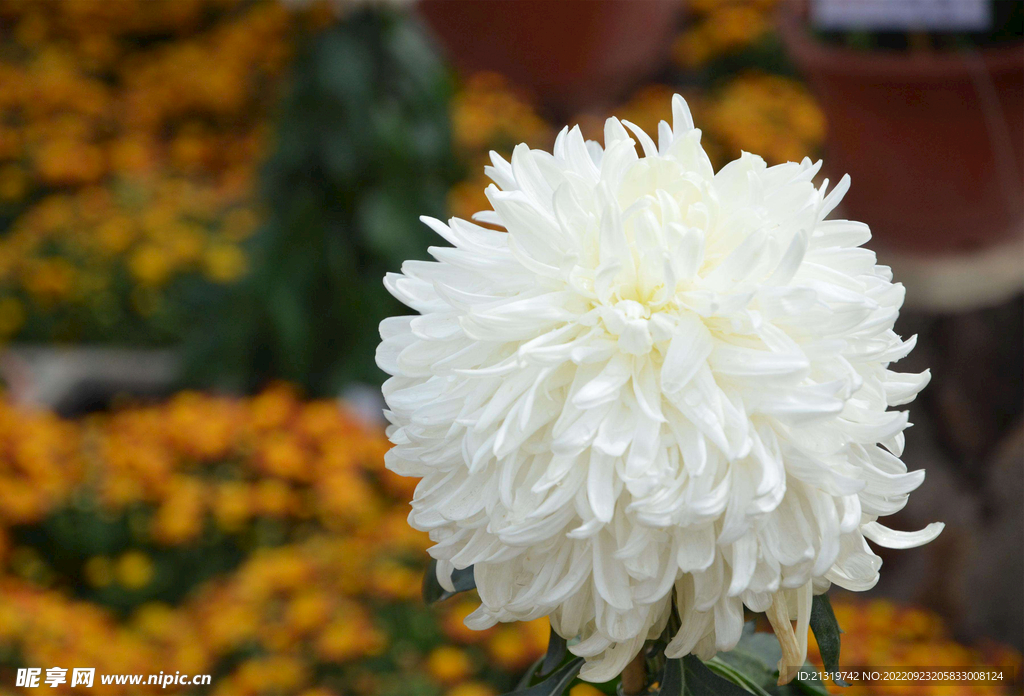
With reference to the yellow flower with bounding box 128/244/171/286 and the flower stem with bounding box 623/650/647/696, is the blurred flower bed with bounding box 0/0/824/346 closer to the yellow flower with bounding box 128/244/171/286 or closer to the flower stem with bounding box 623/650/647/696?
the yellow flower with bounding box 128/244/171/286

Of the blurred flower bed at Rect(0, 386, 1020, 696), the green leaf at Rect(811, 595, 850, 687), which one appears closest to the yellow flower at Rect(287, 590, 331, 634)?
the blurred flower bed at Rect(0, 386, 1020, 696)

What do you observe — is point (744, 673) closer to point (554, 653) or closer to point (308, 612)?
point (554, 653)

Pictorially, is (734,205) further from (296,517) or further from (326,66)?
(326,66)

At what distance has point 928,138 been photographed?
1.66 m

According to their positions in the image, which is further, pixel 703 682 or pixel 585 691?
pixel 585 691

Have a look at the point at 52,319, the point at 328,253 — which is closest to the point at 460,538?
the point at 328,253

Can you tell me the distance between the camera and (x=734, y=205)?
1.85 feet

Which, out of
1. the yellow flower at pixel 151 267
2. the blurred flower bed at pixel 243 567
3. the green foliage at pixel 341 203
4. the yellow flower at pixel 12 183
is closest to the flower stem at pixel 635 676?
the blurred flower bed at pixel 243 567

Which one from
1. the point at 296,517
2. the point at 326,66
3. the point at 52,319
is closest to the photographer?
the point at 296,517

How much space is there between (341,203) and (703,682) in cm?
195

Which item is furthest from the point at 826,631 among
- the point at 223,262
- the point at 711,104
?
the point at 711,104

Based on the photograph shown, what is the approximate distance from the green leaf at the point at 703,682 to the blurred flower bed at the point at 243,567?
882mm

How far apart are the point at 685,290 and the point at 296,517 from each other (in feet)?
5.30

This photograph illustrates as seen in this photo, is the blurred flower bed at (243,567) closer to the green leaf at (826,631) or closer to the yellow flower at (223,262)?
the yellow flower at (223,262)
